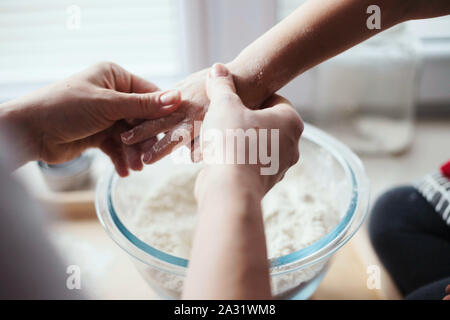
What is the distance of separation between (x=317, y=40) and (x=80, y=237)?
52 centimetres

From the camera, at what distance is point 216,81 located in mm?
568

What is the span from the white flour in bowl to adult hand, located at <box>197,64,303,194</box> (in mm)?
143

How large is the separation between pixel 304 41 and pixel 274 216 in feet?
0.87

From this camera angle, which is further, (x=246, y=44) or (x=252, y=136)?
(x=246, y=44)

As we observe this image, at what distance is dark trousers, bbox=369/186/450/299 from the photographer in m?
0.65

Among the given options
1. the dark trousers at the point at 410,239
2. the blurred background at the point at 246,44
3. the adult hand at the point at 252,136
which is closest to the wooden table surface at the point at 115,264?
the dark trousers at the point at 410,239

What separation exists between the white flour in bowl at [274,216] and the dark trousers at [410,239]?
15cm

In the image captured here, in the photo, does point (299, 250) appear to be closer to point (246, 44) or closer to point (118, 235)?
point (118, 235)

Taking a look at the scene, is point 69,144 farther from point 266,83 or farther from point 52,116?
point 266,83

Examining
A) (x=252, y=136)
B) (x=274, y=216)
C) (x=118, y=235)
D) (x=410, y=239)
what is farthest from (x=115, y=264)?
(x=410, y=239)

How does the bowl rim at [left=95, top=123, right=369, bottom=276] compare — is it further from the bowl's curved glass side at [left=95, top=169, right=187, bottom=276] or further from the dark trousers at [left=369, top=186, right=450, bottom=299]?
the dark trousers at [left=369, top=186, right=450, bottom=299]


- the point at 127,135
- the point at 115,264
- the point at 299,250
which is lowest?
the point at 115,264

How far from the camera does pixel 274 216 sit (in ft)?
2.08

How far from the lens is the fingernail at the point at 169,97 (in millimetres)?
603
